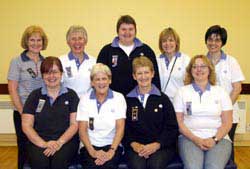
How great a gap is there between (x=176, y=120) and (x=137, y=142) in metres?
0.39

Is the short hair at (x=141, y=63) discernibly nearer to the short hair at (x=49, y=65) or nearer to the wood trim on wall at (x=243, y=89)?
the short hair at (x=49, y=65)

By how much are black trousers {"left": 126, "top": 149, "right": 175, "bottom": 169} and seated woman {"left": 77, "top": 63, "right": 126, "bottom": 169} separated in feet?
0.44

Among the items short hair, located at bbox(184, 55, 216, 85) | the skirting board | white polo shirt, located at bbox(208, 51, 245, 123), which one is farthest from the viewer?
the skirting board

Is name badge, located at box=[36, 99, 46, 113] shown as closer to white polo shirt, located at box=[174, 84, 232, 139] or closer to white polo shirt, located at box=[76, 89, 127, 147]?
white polo shirt, located at box=[76, 89, 127, 147]

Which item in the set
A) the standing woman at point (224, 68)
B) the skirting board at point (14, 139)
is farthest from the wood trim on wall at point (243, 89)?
the standing woman at point (224, 68)

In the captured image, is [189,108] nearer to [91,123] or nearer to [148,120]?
[148,120]

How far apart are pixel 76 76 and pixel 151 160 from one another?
1.07 meters

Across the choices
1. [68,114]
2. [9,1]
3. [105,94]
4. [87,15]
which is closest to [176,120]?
[105,94]

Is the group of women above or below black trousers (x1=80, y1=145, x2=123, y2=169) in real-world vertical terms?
above

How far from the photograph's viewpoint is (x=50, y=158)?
3070 millimetres

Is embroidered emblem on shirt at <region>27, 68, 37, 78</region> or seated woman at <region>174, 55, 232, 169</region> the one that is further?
embroidered emblem on shirt at <region>27, 68, 37, 78</region>

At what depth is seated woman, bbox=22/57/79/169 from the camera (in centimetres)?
308

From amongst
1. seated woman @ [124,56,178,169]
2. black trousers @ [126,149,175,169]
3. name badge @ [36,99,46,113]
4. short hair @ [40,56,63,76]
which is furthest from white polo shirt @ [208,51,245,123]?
name badge @ [36,99,46,113]

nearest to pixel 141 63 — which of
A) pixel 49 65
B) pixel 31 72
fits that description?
pixel 49 65
